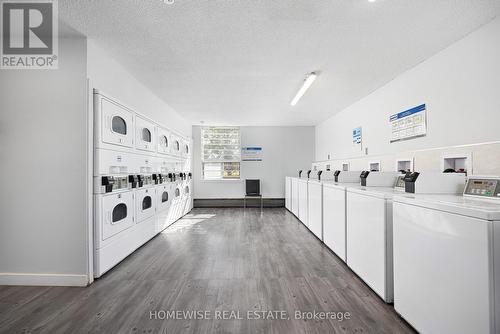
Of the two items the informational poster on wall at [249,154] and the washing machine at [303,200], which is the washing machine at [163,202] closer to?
the washing machine at [303,200]

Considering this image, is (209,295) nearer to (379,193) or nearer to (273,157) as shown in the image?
(379,193)

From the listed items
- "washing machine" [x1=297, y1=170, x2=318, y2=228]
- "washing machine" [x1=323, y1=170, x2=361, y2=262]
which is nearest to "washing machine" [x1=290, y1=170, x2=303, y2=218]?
"washing machine" [x1=297, y1=170, x2=318, y2=228]

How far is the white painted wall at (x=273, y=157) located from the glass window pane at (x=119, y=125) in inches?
161

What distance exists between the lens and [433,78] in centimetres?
272

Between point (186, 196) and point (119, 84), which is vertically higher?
point (119, 84)

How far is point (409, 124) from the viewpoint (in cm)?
311

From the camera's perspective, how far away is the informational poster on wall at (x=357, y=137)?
4.39 m

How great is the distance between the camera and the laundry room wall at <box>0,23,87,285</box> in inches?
92.4

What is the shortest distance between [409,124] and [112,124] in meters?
3.69

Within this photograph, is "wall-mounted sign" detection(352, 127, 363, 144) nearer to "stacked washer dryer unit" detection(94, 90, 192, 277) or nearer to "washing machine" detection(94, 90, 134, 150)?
"stacked washer dryer unit" detection(94, 90, 192, 277)

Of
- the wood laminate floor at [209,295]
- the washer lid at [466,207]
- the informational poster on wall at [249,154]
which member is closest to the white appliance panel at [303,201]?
the wood laminate floor at [209,295]

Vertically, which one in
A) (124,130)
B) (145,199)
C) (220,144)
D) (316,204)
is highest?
(220,144)

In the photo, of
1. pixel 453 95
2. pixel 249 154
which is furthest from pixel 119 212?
pixel 249 154

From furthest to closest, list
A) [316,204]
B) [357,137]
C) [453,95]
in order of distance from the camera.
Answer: [357,137] → [316,204] → [453,95]
